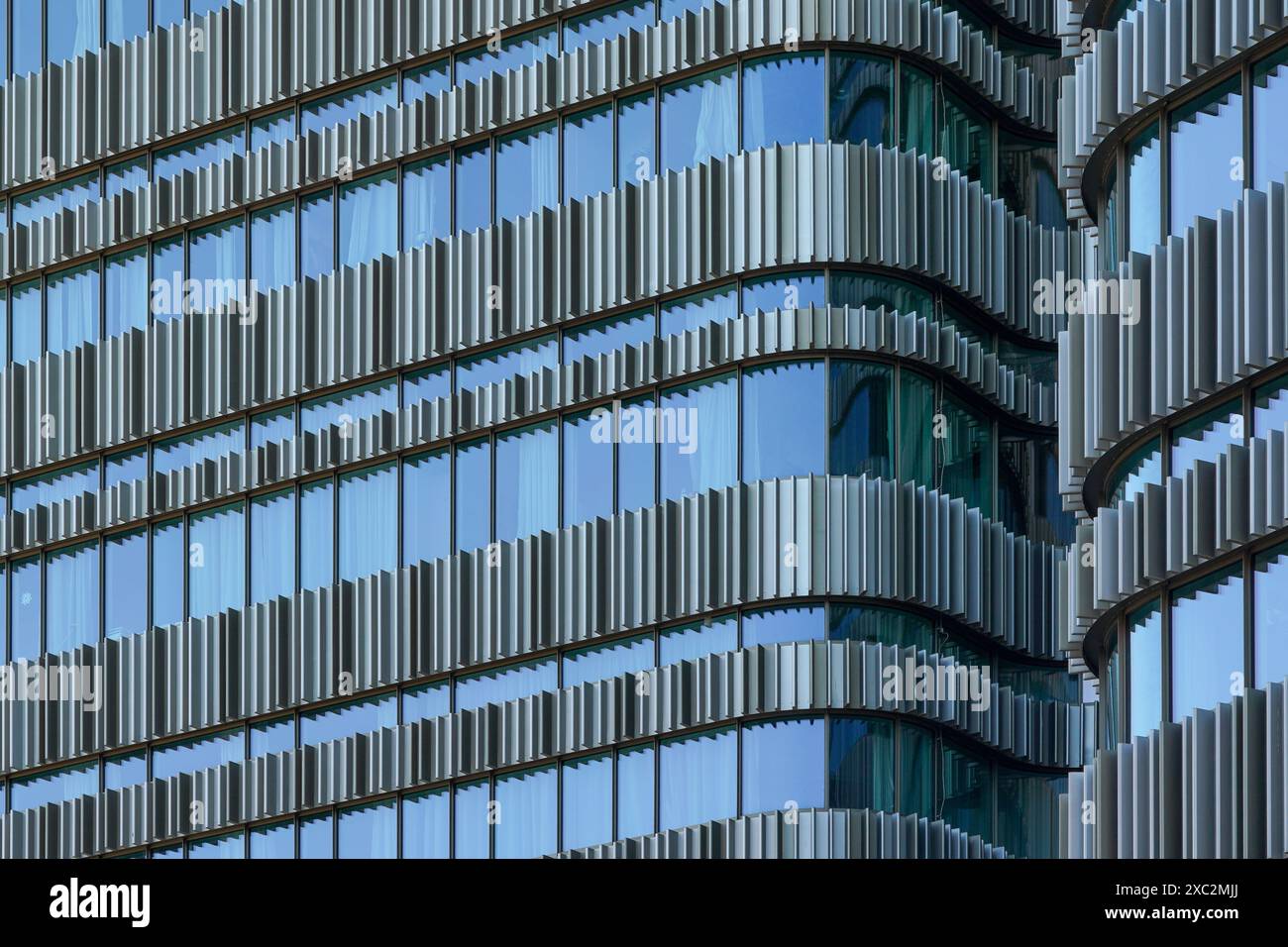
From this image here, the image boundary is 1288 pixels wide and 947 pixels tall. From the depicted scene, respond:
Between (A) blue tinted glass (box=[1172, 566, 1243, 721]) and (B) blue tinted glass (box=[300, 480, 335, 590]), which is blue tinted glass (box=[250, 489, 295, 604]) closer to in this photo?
(B) blue tinted glass (box=[300, 480, 335, 590])

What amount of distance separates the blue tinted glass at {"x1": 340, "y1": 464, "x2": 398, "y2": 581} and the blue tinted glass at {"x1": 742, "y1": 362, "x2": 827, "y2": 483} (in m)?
6.22

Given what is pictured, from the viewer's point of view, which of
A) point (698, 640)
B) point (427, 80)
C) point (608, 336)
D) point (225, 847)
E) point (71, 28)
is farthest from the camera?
point (71, 28)

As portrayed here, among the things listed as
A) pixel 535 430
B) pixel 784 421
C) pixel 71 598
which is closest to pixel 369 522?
pixel 535 430

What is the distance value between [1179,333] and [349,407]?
19.9 meters

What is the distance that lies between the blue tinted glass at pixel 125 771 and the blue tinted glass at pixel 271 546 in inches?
119

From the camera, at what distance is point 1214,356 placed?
33.1 m

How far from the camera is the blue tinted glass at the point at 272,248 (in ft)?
171

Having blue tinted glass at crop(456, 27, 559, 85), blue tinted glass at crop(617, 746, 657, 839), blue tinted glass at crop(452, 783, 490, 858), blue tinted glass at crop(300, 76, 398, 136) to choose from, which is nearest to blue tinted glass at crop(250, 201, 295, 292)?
blue tinted glass at crop(300, 76, 398, 136)

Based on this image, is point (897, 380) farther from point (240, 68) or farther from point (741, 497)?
point (240, 68)

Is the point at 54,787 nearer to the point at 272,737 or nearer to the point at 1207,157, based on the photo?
the point at 272,737

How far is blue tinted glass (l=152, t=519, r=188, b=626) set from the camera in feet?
172

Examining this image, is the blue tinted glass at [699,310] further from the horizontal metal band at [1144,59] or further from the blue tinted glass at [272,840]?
the horizontal metal band at [1144,59]

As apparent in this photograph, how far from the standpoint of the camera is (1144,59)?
34719 mm
